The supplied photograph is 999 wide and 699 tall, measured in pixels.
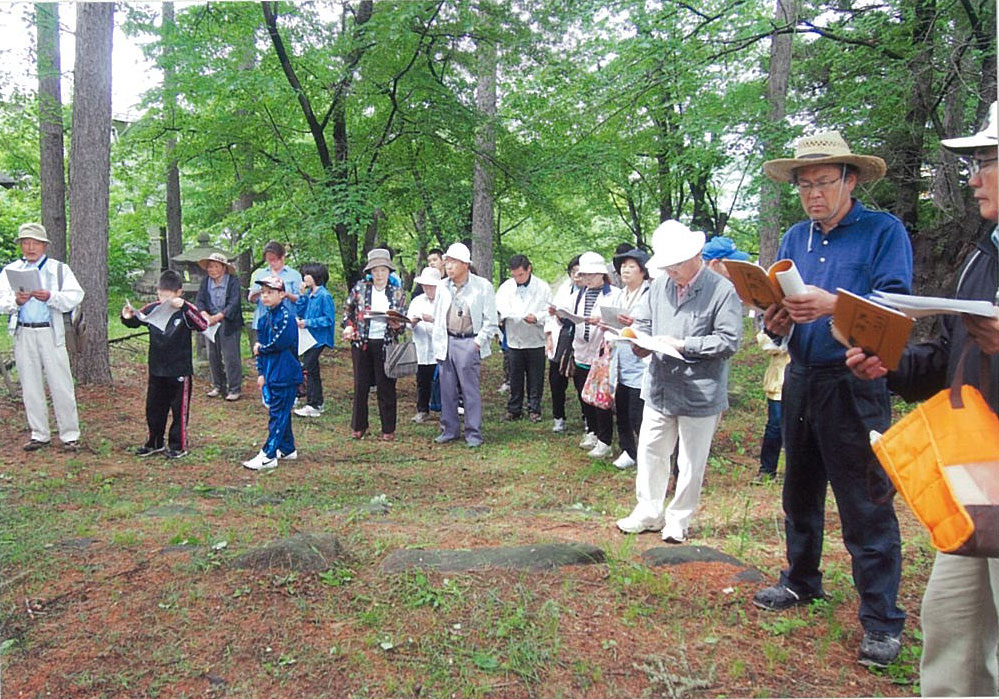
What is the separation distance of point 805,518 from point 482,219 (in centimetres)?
943

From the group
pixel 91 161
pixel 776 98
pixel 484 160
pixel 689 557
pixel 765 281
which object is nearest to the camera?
pixel 765 281

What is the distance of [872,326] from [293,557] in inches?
112

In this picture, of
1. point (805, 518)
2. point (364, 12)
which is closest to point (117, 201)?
point (364, 12)

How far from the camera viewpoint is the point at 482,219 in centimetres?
1205

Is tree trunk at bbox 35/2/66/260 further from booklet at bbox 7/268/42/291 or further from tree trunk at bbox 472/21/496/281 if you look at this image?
tree trunk at bbox 472/21/496/281

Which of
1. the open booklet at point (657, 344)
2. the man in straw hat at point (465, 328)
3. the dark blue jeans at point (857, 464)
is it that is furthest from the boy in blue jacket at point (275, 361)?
the dark blue jeans at point (857, 464)

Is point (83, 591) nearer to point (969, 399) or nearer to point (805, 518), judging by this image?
point (805, 518)

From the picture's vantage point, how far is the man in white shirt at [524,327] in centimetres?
873

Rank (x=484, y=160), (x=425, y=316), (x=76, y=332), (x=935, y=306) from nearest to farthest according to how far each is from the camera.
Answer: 1. (x=935, y=306)
2. (x=425, y=316)
3. (x=76, y=332)
4. (x=484, y=160)

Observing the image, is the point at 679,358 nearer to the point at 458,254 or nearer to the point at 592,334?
the point at 592,334

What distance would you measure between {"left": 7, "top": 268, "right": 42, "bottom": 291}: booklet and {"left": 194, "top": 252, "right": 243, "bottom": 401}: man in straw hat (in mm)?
2410


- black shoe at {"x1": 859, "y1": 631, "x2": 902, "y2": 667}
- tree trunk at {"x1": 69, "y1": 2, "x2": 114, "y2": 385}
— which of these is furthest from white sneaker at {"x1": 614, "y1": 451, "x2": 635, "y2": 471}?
tree trunk at {"x1": 69, "y1": 2, "x2": 114, "y2": 385}

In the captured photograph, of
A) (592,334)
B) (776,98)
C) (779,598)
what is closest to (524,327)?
(592,334)

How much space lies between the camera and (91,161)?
8.48 m
